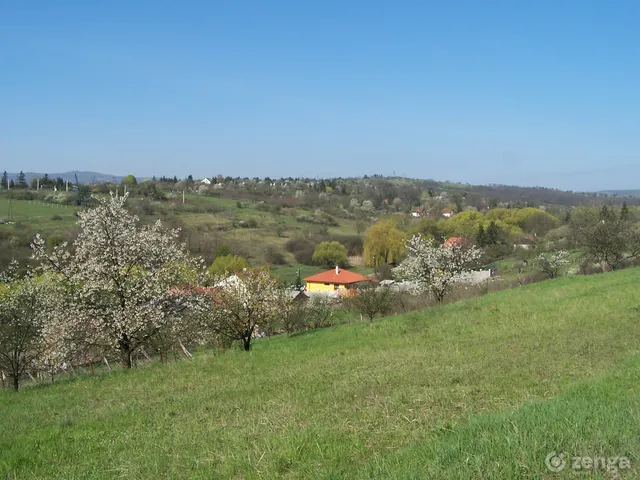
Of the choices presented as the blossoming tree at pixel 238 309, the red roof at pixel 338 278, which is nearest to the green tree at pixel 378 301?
the blossoming tree at pixel 238 309

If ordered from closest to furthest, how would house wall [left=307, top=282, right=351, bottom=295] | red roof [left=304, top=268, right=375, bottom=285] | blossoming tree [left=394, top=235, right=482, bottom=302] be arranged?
blossoming tree [left=394, top=235, right=482, bottom=302] < red roof [left=304, top=268, right=375, bottom=285] < house wall [left=307, top=282, right=351, bottom=295]

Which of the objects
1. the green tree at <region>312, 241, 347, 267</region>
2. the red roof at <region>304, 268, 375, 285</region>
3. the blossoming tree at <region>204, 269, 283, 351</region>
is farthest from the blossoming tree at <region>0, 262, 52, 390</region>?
the green tree at <region>312, 241, 347, 267</region>

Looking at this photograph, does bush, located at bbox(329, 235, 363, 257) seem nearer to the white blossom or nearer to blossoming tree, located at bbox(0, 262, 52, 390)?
the white blossom

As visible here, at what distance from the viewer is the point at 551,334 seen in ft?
Answer: 44.5

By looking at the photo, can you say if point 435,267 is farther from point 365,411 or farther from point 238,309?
point 365,411

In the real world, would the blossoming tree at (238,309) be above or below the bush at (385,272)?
above

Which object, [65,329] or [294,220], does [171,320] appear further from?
[294,220]

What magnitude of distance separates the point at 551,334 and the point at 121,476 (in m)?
11.2

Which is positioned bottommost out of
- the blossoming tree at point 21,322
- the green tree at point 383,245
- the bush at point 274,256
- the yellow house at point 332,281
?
the yellow house at point 332,281

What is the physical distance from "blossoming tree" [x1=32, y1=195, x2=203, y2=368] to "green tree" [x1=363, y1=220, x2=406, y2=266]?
2904 inches

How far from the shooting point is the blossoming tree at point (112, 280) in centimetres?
1886

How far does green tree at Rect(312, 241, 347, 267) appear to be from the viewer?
95.2 m

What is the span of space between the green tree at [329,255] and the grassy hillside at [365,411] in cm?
7878

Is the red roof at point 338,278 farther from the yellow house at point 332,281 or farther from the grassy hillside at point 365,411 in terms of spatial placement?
the grassy hillside at point 365,411
